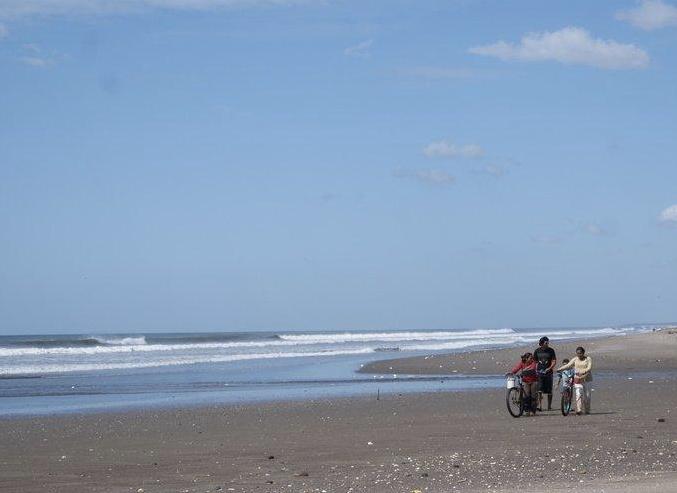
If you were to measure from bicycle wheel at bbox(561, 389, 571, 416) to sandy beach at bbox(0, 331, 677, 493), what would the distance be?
0.42m

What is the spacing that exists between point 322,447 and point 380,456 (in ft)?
4.70

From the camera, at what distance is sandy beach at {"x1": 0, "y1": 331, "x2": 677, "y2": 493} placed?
A: 38.1 feet

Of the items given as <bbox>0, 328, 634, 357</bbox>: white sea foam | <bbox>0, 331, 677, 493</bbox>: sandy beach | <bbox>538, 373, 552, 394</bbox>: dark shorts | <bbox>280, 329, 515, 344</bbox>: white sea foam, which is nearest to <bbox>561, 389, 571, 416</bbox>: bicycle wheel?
<bbox>0, 331, 677, 493</bbox>: sandy beach

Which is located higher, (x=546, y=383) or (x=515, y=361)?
(x=546, y=383)

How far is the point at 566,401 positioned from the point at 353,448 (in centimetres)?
632

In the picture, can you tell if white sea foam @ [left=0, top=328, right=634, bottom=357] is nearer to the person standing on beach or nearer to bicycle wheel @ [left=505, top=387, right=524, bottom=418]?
the person standing on beach

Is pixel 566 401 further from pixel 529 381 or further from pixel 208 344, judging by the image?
pixel 208 344

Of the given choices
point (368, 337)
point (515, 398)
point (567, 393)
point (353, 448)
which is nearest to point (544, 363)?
Result: point (567, 393)

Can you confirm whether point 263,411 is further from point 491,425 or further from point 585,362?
point 585,362

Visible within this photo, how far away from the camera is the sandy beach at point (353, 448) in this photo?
1160 cm

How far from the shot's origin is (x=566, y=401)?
19.3 meters

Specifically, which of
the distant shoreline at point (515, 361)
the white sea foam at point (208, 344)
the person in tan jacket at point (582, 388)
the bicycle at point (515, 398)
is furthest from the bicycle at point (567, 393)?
the white sea foam at point (208, 344)

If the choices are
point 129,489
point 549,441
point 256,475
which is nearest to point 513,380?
point 549,441

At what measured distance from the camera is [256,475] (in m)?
12.3
